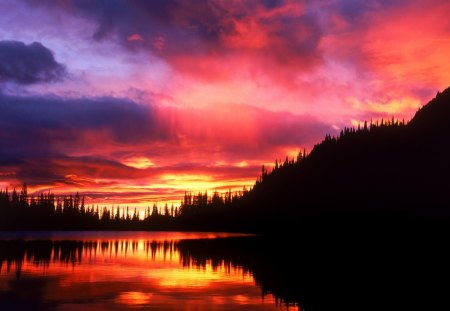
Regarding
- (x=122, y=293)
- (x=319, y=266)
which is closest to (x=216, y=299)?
(x=122, y=293)

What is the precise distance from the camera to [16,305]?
37.7m

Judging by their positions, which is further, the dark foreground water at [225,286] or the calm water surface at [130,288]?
the dark foreground water at [225,286]

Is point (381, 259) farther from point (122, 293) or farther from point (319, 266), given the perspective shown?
point (122, 293)

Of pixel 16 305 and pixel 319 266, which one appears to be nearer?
pixel 16 305

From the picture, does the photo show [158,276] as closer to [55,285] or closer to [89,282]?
[89,282]

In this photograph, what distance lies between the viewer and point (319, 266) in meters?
74.4

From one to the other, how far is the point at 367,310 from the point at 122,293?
20.9 meters

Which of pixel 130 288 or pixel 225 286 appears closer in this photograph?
pixel 130 288

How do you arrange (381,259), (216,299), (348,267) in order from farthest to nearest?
(381,259) < (348,267) < (216,299)

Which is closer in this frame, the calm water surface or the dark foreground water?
the calm water surface

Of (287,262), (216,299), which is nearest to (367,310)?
(216,299)

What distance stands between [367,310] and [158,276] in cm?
2742

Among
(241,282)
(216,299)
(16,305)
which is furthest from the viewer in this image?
(241,282)

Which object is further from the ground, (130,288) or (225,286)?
(225,286)
